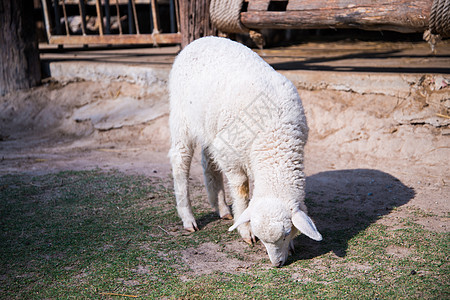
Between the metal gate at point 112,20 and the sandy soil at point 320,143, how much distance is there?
3.00 feet

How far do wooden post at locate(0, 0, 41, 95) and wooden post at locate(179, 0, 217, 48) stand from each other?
3.21 metres

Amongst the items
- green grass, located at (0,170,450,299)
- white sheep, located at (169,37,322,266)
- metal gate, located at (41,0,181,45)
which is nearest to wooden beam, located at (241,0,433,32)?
metal gate, located at (41,0,181,45)

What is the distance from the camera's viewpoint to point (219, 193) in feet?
13.6

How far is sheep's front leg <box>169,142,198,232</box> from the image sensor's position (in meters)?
3.94

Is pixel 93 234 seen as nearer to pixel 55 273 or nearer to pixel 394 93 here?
pixel 55 273

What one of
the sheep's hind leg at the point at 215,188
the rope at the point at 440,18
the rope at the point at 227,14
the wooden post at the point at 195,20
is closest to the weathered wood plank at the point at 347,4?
the rope at the point at 440,18

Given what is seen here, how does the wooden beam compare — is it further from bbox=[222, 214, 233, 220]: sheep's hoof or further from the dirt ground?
bbox=[222, 214, 233, 220]: sheep's hoof

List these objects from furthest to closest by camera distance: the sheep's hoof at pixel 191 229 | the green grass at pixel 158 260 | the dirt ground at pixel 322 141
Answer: the dirt ground at pixel 322 141, the sheep's hoof at pixel 191 229, the green grass at pixel 158 260

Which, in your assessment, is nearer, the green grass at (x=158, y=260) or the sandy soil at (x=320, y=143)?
the green grass at (x=158, y=260)

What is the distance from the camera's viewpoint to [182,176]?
3.99 meters

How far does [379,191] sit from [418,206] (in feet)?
1.74

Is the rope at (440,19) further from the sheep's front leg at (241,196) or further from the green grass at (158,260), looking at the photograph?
the sheep's front leg at (241,196)

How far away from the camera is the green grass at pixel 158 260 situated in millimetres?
2760

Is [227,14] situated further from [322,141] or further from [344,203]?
[344,203]
